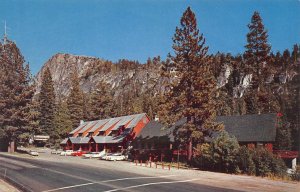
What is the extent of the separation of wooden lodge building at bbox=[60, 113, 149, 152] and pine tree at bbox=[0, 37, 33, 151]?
15.8 m

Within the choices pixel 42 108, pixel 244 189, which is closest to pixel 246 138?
pixel 244 189

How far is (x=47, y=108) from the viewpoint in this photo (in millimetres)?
113938

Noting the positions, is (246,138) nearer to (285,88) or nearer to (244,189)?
(244,189)

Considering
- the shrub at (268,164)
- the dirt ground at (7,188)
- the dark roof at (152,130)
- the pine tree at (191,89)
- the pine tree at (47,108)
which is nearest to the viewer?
the dirt ground at (7,188)

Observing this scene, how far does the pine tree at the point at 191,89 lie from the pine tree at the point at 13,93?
107ft

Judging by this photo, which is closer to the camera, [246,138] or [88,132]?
[246,138]

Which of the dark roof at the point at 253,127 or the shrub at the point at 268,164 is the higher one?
the dark roof at the point at 253,127

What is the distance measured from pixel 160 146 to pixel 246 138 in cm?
1516

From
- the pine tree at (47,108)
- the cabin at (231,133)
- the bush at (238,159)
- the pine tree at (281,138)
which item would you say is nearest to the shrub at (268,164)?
the bush at (238,159)

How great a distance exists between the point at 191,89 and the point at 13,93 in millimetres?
36565

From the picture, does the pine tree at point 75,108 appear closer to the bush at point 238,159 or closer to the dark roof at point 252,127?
the dark roof at point 252,127

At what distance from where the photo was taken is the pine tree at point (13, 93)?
2406 inches

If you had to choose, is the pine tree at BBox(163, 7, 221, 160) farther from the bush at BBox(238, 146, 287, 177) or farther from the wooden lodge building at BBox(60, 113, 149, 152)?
the wooden lodge building at BBox(60, 113, 149, 152)

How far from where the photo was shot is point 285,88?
462ft
